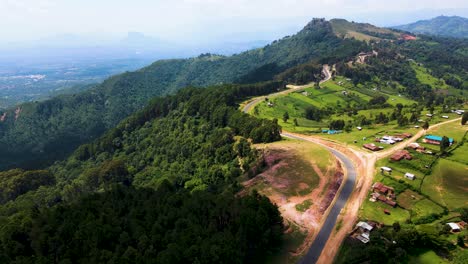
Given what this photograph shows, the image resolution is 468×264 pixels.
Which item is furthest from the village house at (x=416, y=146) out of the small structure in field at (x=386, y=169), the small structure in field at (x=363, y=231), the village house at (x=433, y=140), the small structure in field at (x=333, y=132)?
the small structure in field at (x=363, y=231)

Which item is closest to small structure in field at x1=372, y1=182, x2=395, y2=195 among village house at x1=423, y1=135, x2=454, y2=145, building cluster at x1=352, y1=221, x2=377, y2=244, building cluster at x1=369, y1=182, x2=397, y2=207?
building cluster at x1=369, y1=182, x2=397, y2=207

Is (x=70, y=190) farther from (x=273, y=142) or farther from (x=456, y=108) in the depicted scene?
(x=456, y=108)

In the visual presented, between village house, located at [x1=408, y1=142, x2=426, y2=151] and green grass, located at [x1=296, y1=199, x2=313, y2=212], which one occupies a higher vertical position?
village house, located at [x1=408, y1=142, x2=426, y2=151]

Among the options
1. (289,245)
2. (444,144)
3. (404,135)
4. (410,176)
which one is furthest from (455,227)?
(404,135)

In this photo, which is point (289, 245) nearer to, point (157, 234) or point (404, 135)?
point (157, 234)

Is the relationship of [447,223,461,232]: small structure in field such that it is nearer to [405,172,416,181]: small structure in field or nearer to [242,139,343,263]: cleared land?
[405,172,416,181]: small structure in field

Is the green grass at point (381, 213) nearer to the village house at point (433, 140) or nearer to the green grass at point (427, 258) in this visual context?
the green grass at point (427, 258)
